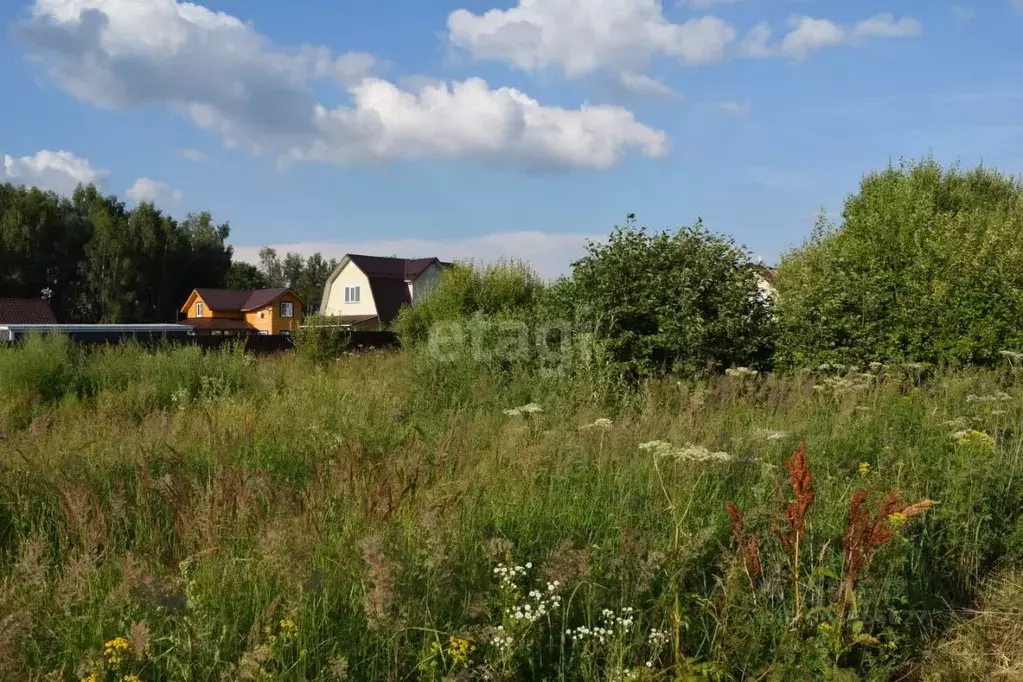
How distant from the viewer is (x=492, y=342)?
10125 mm

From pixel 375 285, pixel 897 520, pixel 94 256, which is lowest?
pixel 897 520

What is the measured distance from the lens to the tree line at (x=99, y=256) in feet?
152

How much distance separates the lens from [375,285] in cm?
4750

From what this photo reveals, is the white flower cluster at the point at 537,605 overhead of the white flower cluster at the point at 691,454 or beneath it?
beneath

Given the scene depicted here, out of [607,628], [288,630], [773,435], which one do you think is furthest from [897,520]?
[288,630]

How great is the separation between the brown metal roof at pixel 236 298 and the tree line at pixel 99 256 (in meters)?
1.39

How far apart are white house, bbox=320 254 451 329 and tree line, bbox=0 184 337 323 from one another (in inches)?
433

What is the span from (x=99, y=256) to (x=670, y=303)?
47.3 meters

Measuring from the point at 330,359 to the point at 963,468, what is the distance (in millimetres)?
13100

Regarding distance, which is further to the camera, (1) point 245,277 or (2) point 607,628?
(1) point 245,277

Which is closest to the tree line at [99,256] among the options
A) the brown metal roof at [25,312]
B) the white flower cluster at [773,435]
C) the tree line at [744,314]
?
the brown metal roof at [25,312]

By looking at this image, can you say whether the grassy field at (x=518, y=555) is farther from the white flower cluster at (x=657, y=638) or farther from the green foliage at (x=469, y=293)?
the green foliage at (x=469, y=293)

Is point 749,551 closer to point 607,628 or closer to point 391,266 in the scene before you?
point 607,628

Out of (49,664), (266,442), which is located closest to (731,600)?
(49,664)
